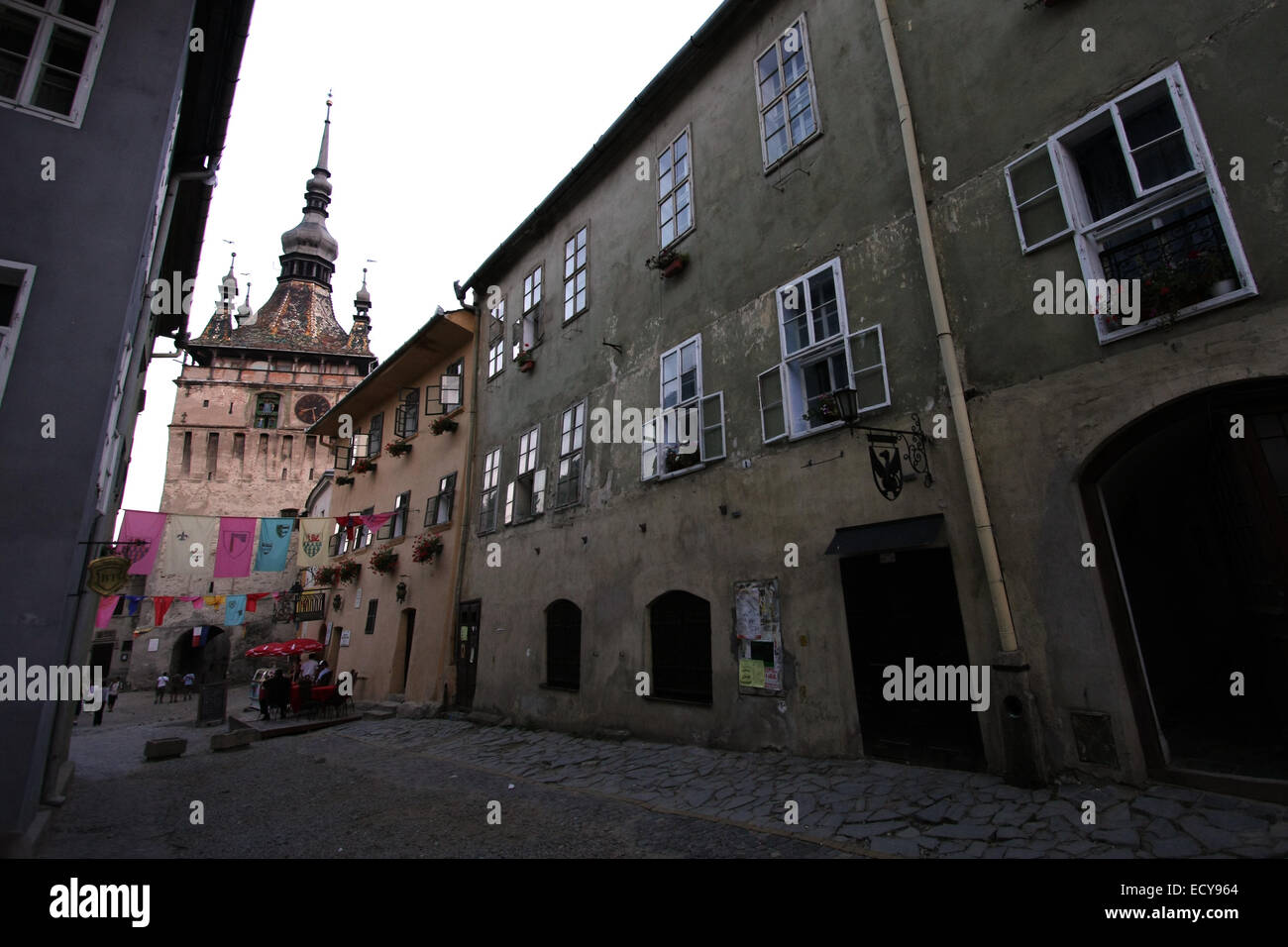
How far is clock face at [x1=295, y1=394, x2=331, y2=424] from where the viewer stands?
40250mm

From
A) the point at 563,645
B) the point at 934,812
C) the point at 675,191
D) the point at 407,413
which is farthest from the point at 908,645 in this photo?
the point at 407,413

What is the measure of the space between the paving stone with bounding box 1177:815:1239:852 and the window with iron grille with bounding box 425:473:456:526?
14.9 m

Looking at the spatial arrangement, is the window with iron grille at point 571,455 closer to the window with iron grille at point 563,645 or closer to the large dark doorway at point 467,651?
the window with iron grille at point 563,645

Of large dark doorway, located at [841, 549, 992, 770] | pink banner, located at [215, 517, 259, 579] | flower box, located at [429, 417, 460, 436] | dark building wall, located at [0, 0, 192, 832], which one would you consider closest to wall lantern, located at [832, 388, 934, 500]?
large dark doorway, located at [841, 549, 992, 770]

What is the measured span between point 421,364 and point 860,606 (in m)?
16.7

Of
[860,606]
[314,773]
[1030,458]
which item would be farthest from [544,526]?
[1030,458]

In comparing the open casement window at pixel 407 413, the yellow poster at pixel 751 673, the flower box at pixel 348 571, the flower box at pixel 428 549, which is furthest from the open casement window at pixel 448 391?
the yellow poster at pixel 751 673

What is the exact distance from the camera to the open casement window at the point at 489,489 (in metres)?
14.9

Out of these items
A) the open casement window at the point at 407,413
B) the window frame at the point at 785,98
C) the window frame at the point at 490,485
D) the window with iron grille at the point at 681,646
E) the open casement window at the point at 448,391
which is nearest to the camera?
the window frame at the point at 785,98

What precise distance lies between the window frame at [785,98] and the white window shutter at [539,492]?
7371mm

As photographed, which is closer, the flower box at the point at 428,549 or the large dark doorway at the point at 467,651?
the large dark doorway at the point at 467,651

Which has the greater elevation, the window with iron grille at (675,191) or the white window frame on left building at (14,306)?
the window with iron grille at (675,191)
